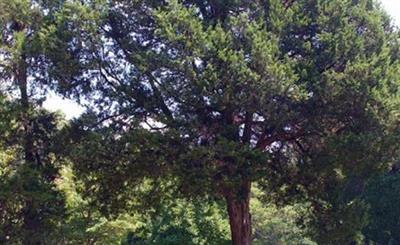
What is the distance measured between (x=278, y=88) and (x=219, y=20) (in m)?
1.92

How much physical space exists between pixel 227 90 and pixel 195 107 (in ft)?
2.78

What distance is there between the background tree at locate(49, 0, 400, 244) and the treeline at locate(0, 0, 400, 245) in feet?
0.09

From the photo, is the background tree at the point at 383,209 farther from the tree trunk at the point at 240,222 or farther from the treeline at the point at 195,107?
the tree trunk at the point at 240,222

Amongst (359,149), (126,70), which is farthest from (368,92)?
(126,70)

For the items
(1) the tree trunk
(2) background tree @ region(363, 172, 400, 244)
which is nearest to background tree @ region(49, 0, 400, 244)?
(1) the tree trunk

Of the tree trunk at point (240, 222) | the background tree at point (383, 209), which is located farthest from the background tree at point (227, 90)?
the background tree at point (383, 209)

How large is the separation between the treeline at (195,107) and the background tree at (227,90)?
27 millimetres

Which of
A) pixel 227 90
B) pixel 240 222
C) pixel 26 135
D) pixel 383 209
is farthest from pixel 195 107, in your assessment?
pixel 383 209

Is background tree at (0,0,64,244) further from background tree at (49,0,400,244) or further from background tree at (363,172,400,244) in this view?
background tree at (363,172,400,244)

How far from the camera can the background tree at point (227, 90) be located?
9633 millimetres

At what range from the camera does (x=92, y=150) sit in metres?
9.95

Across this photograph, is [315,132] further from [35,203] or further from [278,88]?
[35,203]

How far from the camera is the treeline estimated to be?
9.71 meters

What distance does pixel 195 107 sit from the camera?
10.0 m
